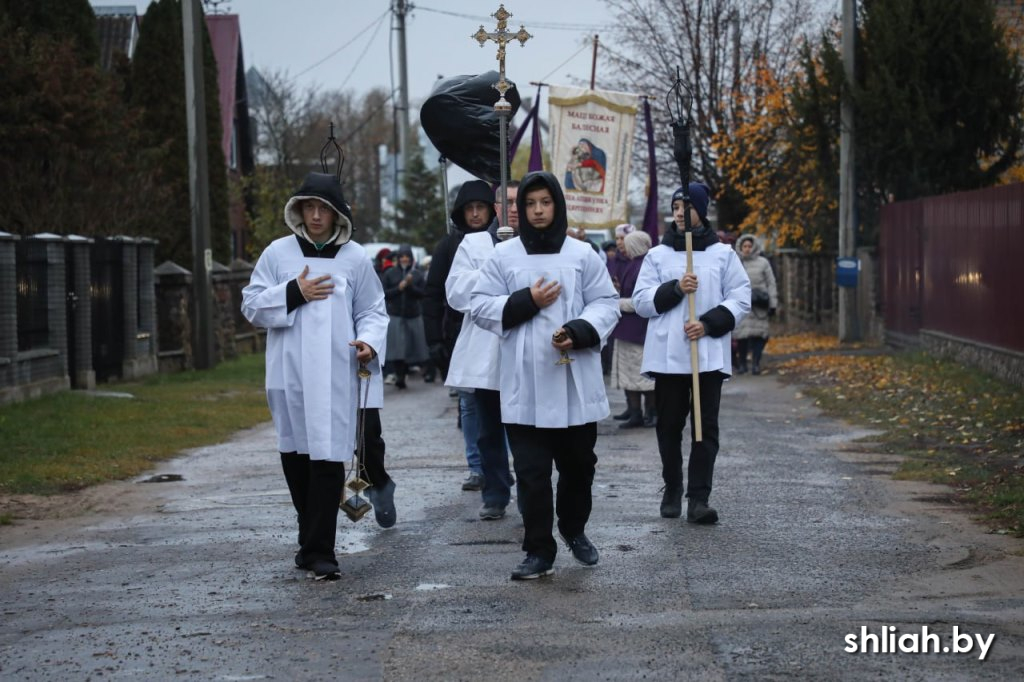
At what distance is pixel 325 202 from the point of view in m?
7.53

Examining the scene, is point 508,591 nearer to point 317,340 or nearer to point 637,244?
point 317,340

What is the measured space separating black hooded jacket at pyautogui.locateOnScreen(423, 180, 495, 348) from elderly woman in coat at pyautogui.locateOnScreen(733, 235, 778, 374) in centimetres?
1118

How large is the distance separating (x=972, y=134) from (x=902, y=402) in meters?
8.57

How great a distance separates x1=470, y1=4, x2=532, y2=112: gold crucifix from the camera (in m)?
9.95

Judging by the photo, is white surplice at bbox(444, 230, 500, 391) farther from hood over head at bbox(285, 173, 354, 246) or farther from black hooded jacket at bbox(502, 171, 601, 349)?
black hooded jacket at bbox(502, 171, 601, 349)

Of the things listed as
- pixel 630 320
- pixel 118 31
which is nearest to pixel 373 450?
pixel 630 320

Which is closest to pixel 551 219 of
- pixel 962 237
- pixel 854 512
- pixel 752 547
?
pixel 752 547

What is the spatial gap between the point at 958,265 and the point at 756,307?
103 inches

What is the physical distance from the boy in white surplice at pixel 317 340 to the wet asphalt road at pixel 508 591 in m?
0.37

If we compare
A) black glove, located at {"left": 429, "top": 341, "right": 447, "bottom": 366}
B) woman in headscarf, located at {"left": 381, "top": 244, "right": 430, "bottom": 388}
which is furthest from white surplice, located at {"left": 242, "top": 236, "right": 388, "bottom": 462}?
woman in headscarf, located at {"left": 381, "top": 244, "right": 430, "bottom": 388}

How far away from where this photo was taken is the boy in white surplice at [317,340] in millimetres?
7461

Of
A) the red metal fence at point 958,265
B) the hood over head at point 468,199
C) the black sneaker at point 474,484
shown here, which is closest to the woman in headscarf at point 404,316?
the red metal fence at point 958,265

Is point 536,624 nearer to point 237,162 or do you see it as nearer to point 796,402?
point 796,402

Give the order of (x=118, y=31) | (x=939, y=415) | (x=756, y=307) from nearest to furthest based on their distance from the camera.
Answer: (x=939, y=415) → (x=756, y=307) → (x=118, y=31)
